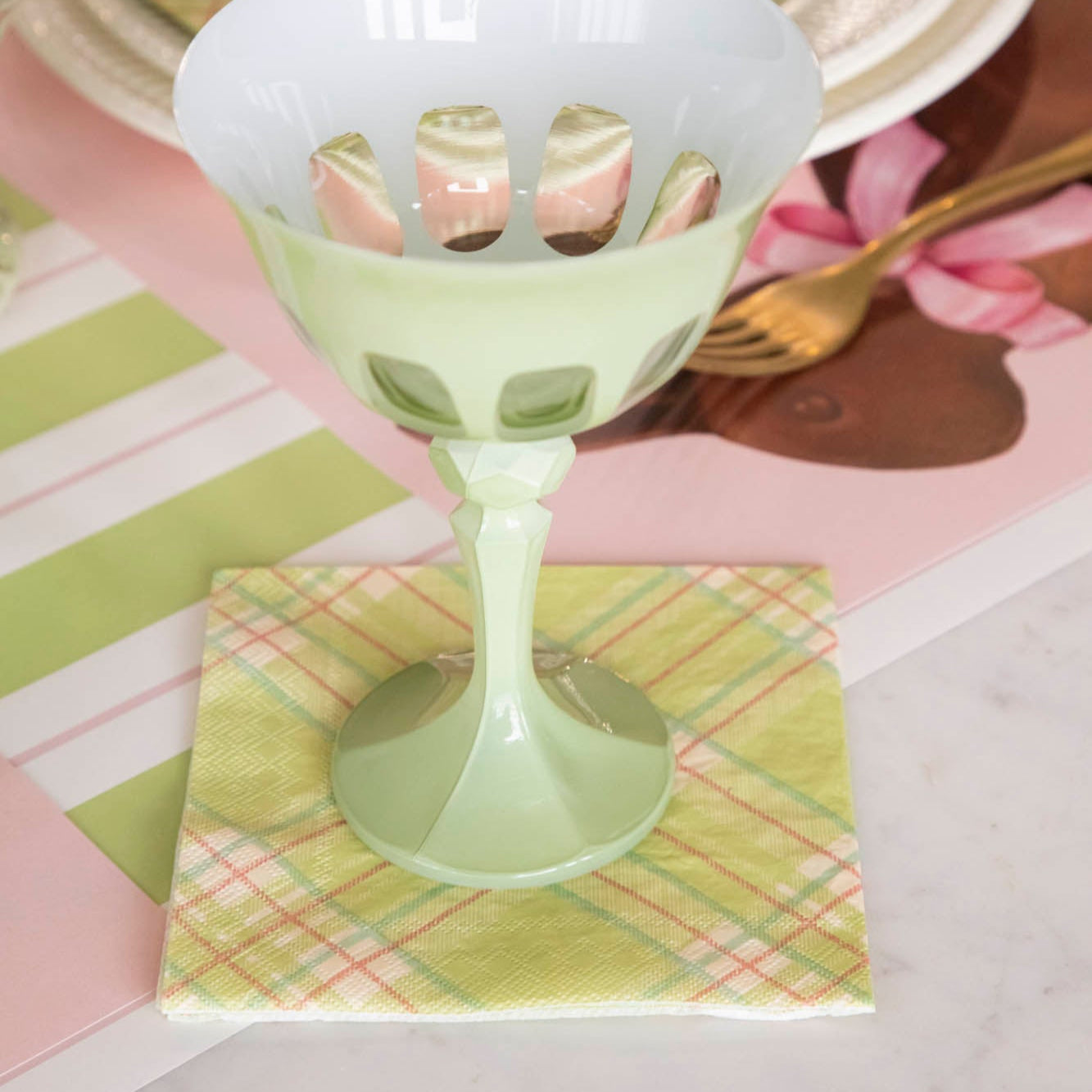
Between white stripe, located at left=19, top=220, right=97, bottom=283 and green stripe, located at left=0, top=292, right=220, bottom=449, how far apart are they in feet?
0.16

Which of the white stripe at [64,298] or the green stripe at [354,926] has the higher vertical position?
the white stripe at [64,298]

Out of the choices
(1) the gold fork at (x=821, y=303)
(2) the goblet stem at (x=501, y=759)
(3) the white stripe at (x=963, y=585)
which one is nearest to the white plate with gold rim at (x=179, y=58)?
(1) the gold fork at (x=821, y=303)

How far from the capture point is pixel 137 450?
2.24ft

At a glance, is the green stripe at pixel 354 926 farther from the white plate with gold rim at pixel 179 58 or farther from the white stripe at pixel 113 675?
the white plate with gold rim at pixel 179 58

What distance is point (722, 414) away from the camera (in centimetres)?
69

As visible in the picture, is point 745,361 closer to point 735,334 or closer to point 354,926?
point 735,334

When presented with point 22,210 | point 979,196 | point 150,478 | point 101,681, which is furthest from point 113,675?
point 979,196

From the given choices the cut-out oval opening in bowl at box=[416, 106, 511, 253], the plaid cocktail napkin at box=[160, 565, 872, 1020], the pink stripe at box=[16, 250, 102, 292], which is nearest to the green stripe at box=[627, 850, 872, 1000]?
the plaid cocktail napkin at box=[160, 565, 872, 1020]

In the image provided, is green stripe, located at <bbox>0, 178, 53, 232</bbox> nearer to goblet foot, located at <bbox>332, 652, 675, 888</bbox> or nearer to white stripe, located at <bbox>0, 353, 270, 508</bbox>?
white stripe, located at <bbox>0, 353, 270, 508</bbox>

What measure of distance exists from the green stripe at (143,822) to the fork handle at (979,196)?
1.37ft

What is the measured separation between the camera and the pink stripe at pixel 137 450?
0.66 metres

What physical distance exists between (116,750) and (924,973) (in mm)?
281

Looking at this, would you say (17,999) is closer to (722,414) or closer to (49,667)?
(49,667)

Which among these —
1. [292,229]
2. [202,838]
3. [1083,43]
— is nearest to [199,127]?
[292,229]
